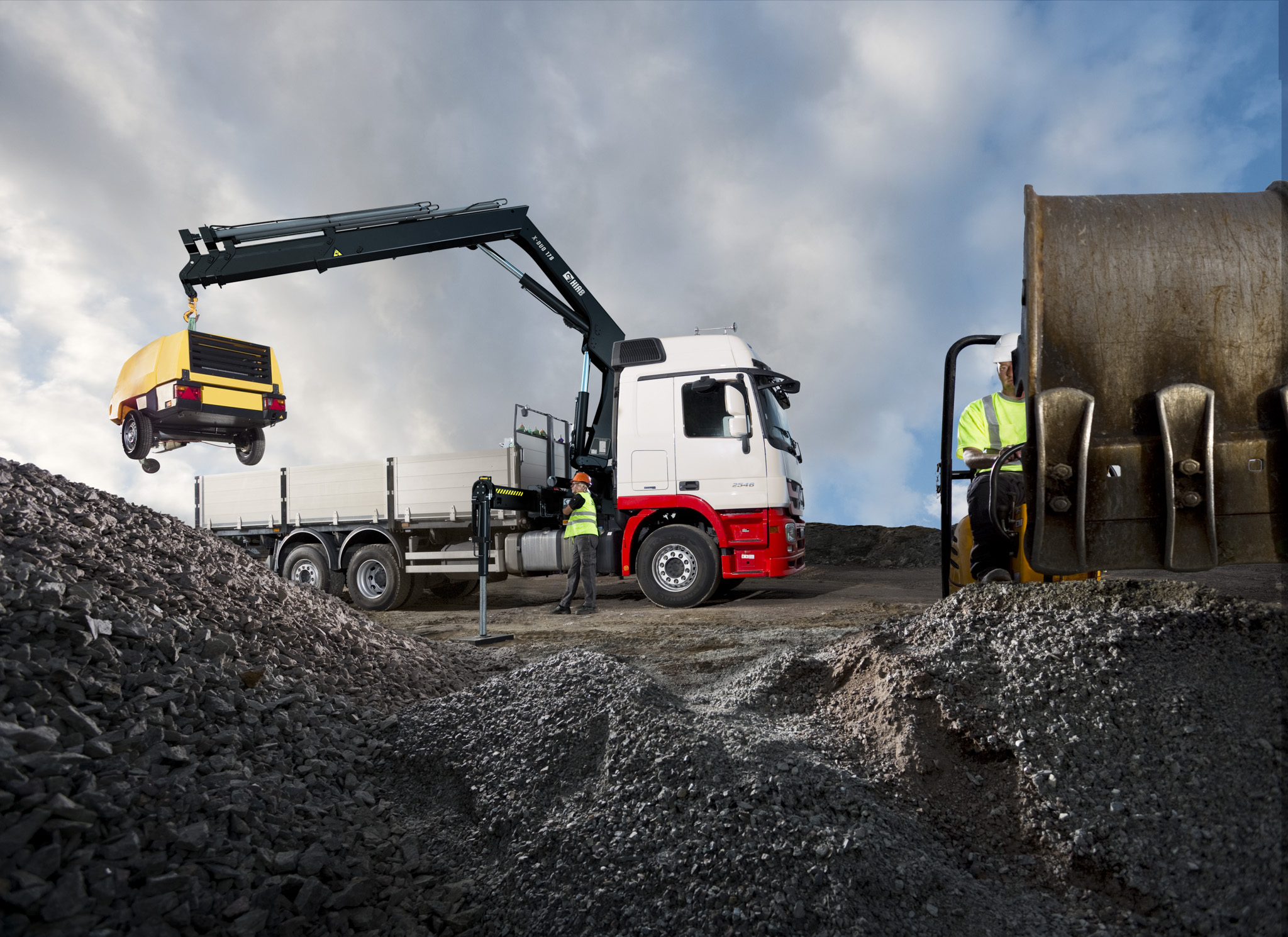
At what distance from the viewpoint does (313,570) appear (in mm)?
11141

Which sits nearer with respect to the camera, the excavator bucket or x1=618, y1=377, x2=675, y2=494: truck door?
the excavator bucket

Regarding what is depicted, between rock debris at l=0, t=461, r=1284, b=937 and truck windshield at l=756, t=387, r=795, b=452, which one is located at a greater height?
truck windshield at l=756, t=387, r=795, b=452

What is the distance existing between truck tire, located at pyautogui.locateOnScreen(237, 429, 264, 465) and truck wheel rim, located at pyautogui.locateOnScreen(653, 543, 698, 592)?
22.3 feet

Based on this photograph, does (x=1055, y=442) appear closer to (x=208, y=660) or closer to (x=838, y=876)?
(x=838, y=876)

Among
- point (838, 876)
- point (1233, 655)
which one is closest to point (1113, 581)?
point (1233, 655)

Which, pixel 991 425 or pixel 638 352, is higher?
pixel 638 352

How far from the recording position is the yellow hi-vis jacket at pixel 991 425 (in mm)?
4656

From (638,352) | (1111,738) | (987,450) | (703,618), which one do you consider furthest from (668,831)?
(638,352)

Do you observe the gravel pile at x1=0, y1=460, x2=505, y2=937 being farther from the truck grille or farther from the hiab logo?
the hiab logo

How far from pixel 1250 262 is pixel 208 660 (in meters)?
4.86

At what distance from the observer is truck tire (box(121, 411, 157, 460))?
1075 cm

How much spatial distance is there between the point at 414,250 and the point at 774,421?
568 cm

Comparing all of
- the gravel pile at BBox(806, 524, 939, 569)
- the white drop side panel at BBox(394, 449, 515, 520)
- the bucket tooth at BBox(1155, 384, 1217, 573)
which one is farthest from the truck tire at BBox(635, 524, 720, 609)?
the gravel pile at BBox(806, 524, 939, 569)

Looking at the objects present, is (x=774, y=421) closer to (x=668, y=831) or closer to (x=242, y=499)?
(x=668, y=831)
